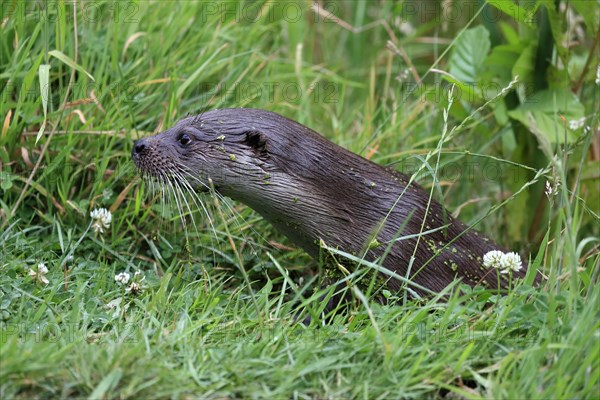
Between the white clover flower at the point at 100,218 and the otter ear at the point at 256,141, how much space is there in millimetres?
696

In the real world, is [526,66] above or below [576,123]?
above

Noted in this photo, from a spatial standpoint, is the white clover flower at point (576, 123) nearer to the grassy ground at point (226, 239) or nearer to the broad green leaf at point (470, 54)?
the grassy ground at point (226, 239)

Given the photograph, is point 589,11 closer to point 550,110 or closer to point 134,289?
point 550,110

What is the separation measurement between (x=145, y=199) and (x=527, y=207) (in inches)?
77.4

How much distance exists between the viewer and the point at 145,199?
12.9ft

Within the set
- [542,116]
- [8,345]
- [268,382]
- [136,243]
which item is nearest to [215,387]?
[268,382]

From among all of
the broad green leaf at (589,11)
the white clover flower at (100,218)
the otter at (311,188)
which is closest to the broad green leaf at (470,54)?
the broad green leaf at (589,11)

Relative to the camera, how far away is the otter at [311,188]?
3322mm

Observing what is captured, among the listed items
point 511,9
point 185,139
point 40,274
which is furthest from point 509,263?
point 40,274

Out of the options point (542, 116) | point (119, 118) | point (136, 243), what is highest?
point (542, 116)

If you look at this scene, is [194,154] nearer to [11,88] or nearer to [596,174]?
[11,88]

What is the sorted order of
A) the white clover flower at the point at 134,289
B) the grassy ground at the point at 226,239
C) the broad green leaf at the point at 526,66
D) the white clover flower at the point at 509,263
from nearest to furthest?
1. the grassy ground at the point at 226,239
2. the white clover flower at the point at 509,263
3. the white clover flower at the point at 134,289
4. the broad green leaf at the point at 526,66

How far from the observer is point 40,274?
10.6 feet

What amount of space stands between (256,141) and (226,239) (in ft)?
2.28
